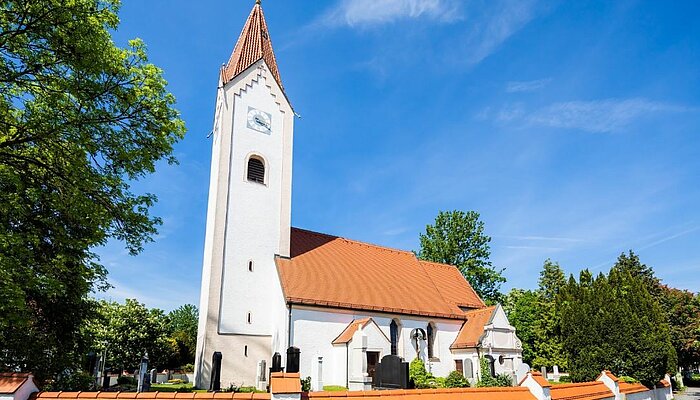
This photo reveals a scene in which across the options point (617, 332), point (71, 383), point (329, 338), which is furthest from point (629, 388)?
point (71, 383)

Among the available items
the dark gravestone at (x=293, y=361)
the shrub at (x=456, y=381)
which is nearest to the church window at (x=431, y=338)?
the shrub at (x=456, y=381)

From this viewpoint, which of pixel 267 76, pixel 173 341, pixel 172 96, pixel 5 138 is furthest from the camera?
pixel 173 341

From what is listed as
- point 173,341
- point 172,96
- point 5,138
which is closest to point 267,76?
point 172,96

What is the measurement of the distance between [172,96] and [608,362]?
2130cm

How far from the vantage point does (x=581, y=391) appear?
1107 centimetres

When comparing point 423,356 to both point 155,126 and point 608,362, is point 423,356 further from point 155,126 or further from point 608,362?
point 155,126

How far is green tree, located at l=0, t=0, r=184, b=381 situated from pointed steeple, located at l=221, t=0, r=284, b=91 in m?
13.7

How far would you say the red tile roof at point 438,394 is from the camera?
7.38 meters

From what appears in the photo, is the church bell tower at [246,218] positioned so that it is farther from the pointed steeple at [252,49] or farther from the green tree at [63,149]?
the green tree at [63,149]

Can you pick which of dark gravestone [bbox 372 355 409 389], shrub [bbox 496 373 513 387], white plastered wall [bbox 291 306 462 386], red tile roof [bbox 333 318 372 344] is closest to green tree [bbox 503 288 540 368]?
shrub [bbox 496 373 513 387]

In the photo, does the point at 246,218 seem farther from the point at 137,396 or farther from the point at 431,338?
the point at 137,396

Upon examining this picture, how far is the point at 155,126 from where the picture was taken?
36.5 feet

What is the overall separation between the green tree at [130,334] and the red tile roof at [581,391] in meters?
31.5

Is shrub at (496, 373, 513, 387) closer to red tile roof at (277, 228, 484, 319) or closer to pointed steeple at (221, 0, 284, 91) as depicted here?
red tile roof at (277, 228, 484, 319)
